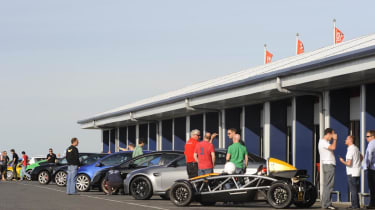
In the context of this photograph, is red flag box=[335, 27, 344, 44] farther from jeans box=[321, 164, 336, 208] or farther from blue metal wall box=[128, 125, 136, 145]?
jeans box=[321, 164, 336, 208]

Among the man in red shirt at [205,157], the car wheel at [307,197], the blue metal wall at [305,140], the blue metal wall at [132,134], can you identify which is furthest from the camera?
the blue metal wall at [132,134]

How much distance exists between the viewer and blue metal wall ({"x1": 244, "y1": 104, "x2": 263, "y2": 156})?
1071 inches

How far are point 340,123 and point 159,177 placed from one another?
499cm

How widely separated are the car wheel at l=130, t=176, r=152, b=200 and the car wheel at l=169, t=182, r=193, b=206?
2.54 metres

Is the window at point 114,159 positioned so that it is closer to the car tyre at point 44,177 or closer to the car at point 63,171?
the car at point 63,171

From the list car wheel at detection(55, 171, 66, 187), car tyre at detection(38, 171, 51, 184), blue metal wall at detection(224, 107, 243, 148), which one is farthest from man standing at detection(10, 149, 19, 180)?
blue metal wall at detection(224, 107, 243, 148)

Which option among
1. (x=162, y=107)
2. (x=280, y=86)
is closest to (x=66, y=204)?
(x=280, y=86)

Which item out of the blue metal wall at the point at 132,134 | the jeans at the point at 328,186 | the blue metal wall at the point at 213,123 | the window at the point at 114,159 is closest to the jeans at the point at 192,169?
the jeans at the point at 328,186

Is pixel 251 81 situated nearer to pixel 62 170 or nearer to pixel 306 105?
pixel 306 105

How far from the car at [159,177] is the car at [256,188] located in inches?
88.4

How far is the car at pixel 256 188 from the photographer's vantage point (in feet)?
53.8

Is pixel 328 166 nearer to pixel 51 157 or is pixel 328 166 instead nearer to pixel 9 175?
pixel 51 157

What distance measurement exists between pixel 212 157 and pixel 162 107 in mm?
14054

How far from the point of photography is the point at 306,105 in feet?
75.9
